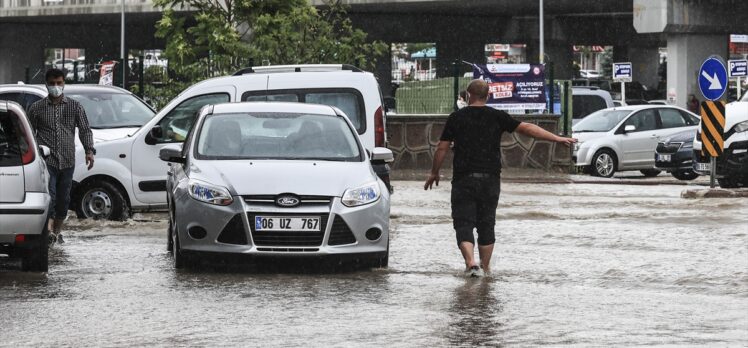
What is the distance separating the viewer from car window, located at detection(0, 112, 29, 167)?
40.9 ft

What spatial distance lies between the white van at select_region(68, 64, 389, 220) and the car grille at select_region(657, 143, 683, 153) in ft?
40.3

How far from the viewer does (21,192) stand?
12398 mm

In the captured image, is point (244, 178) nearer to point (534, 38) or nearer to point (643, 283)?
point (643, 283)

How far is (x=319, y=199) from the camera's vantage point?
1255 centimetres

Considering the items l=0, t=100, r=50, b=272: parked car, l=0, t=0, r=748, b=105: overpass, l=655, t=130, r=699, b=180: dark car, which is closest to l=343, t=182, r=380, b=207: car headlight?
l=0, t=100, r=50, b=272: parked car

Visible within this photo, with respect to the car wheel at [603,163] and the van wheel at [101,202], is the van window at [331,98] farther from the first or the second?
the car wheel at [603,163]

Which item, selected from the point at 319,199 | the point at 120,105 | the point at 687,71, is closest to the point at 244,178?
the point at 319,199

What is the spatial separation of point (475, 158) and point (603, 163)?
18636 mm

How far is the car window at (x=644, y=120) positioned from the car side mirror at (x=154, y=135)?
1534 centimetres

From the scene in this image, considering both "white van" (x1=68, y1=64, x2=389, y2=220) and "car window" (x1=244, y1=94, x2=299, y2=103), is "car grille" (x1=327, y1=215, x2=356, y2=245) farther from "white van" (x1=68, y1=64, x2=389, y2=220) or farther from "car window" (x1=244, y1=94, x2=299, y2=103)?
"car window" (x1=244, y1=94, x2=299, y2=103)

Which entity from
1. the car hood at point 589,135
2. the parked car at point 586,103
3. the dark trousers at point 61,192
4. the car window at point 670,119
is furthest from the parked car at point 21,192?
the parked car at point 586,103

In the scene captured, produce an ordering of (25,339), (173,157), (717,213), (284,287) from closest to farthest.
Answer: (25,339)
(284,287)
(173,157)
(717,213)

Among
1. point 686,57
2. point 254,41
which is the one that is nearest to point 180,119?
point 254,41

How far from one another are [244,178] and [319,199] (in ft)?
2.13
